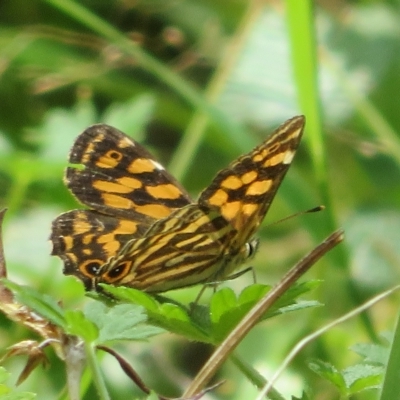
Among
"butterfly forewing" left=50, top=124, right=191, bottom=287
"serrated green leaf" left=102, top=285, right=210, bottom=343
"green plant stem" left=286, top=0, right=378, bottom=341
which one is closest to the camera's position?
"serrated green leaf" left=102, top=285, right=210, bottom=343

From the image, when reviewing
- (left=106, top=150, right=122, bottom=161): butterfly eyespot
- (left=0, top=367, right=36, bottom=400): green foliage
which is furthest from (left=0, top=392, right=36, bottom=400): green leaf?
(left=106, top=150, right=122, bottom=161): butterfly eyespot

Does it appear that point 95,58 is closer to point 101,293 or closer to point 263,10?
point 263,10

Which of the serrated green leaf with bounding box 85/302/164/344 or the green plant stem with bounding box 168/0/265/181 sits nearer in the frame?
the serrated green leaf with bounding box 85/302/164/344

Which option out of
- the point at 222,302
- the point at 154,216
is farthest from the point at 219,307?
the point at 154,216

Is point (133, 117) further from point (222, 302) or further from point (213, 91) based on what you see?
point (222, 302)

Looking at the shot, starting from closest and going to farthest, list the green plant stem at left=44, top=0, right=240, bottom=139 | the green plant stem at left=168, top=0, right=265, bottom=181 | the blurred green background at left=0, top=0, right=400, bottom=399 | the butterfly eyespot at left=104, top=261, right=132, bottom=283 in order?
the butterfly eyespot at left=104, top=261, right=132, bottom=283, the green plant stem at left=44, top=0, right=240, bottom=139, the blurred green background at left=0, top=0, right=400, bottom=399, the green plant stem at left=168, top=0, right=265, bottom=181

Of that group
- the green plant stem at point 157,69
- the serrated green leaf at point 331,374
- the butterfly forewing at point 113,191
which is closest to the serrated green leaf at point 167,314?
the serrated green leaf at point 331,374

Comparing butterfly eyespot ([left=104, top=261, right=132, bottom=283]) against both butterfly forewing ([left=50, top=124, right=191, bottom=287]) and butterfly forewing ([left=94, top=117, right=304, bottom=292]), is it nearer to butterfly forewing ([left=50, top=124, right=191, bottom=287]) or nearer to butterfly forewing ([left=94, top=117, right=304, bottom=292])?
butterfly forewing ([left=94, top=117, right=304, bottom=292])

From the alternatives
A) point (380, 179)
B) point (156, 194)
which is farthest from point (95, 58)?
point (156, 194)
